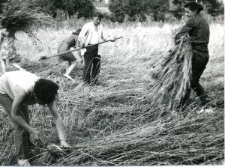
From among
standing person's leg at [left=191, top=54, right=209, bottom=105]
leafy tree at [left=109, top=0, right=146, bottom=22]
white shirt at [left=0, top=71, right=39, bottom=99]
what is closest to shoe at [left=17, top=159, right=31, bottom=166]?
white shirt at [left=0, top=71, right=39, bottom=99]

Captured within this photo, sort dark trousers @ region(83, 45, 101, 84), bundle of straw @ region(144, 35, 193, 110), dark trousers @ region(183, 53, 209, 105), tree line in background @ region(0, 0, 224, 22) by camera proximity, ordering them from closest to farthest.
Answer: bundle of straw @ region(144, 35, 193, 110) < dark trousers @ region(183, 53, 209, 105) < dark trousers @ region(83, 45, 101, 84) < tree line in background @ region(0, 0, 224, 22)

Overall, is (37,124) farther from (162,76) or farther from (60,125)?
(162,76)

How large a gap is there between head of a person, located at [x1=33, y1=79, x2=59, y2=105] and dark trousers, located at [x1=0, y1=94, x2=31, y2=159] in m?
0.53

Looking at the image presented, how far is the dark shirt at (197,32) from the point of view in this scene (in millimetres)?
3992

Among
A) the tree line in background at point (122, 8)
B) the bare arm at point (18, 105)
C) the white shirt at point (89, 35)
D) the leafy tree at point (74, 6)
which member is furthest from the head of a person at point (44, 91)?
the leafy tree at point (74, 6)

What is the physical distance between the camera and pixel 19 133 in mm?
3184

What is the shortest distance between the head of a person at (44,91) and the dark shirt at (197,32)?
194 centimetres

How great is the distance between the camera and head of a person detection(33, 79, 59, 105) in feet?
8.77

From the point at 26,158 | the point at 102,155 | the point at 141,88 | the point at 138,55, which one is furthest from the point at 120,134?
the point at 138,55

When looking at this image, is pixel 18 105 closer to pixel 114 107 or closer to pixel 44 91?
pixel 44 91

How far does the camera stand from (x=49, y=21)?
725cm

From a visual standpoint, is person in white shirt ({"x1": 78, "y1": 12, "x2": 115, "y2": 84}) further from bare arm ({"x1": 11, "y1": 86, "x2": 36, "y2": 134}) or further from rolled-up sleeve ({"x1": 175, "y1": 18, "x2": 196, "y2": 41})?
bare arm ({"x1": 11, "y1": 86, "x2": 36, "y2": 134})

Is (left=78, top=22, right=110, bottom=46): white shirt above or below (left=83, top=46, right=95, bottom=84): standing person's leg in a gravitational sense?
above

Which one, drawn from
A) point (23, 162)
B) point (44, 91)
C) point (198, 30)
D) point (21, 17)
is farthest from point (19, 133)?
point (21, 17)
